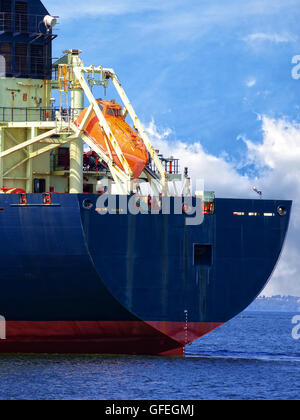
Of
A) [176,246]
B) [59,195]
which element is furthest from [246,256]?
[59,195]

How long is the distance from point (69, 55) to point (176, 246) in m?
9.72

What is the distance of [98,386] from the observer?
35.7m

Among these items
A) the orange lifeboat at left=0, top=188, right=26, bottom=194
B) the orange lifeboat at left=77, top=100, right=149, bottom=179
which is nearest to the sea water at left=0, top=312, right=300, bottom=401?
the orange lifeboat at left=0, top=188, right=26, bottom=194

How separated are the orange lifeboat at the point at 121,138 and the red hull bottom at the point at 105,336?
6499mm

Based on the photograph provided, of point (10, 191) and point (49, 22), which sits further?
point (49, 22)

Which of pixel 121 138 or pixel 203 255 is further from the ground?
pixel 121 138

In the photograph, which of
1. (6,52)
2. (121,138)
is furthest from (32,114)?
(121,138)

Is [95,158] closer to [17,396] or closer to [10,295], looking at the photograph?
[10,295]

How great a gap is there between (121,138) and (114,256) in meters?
6.20

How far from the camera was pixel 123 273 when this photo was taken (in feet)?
133

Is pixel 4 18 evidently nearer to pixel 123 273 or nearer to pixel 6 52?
pixel 6 52

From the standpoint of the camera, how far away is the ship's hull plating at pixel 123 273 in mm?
40531

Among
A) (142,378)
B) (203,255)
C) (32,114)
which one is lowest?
(142,378)

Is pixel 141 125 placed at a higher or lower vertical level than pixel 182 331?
higher
